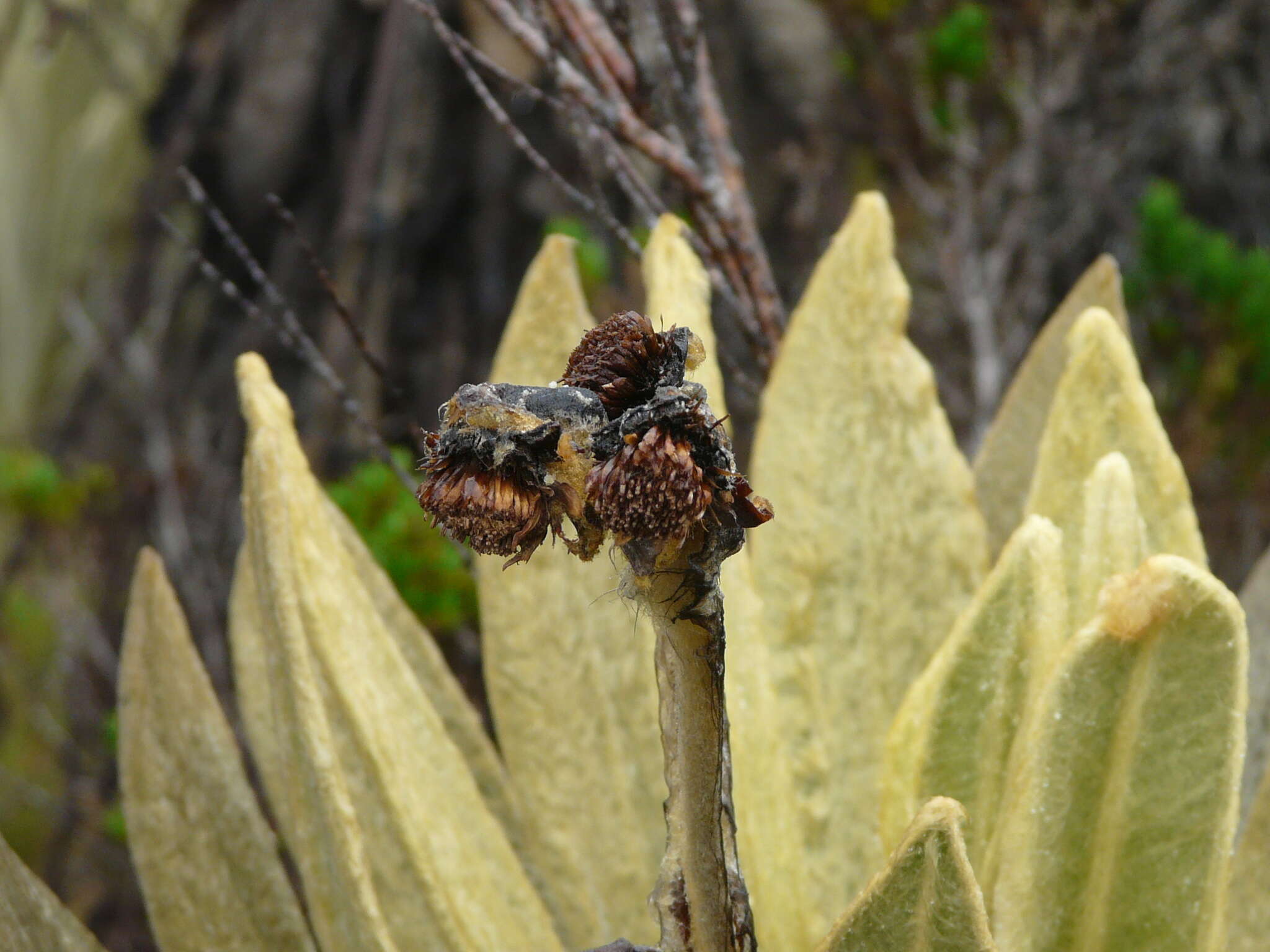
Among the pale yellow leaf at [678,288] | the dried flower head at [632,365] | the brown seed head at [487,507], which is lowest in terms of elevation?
the brown seed head at [487,507]

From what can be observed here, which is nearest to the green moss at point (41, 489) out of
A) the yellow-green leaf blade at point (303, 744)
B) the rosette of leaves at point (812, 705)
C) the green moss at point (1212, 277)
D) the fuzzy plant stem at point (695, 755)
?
the rosette of leaves at point (812, 705)

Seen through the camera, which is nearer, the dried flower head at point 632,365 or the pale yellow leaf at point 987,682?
the dried flower head at point 632,365

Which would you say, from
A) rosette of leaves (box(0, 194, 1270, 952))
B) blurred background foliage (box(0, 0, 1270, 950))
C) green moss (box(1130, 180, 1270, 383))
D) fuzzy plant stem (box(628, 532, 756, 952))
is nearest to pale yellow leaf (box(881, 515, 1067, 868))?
rosette of leaves (box(0, 194, 1270, 952))

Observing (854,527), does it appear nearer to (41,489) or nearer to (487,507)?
(487,507)

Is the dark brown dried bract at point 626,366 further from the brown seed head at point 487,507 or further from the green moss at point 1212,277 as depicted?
the green moss at point 1212,277

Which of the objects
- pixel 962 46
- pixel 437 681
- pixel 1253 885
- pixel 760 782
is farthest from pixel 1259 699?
pixel 962 46
